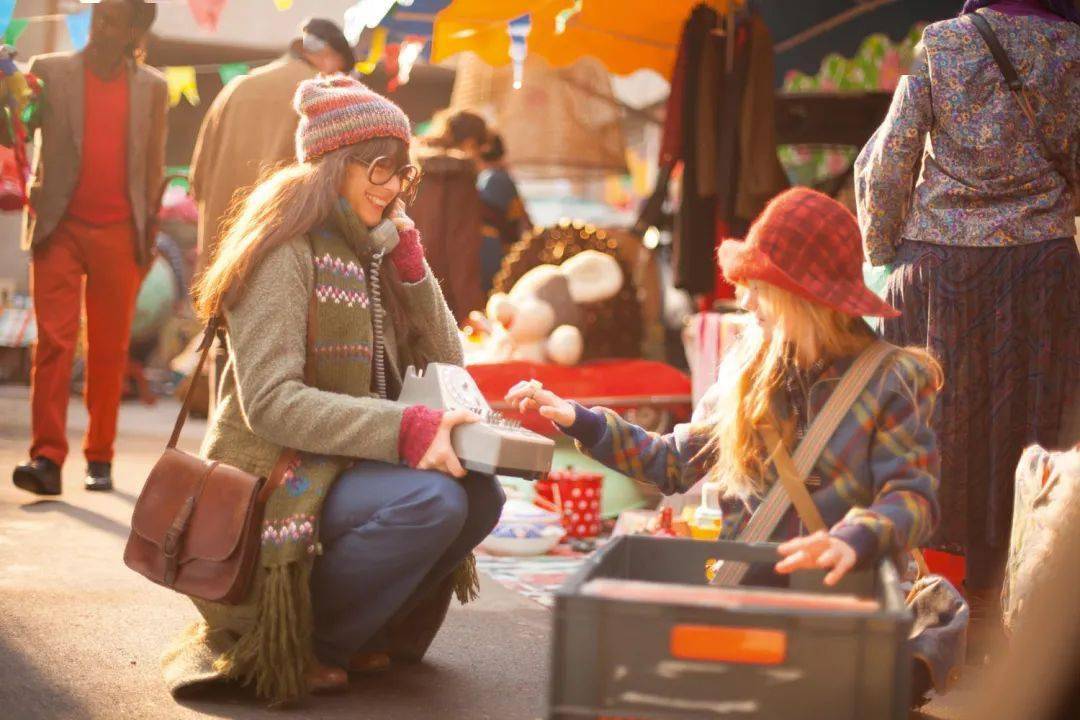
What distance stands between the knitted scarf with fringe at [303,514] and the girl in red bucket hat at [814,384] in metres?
0.65

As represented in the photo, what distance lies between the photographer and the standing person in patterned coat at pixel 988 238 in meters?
3.92

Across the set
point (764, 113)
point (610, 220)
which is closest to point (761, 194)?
point (764, 113)

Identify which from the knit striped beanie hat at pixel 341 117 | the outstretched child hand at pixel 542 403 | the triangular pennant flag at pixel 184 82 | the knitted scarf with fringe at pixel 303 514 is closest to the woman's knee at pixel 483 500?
the knitted scarf with fringe at pixel 303 514

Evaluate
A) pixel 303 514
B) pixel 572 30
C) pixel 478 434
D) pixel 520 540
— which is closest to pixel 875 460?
pixel 478 434

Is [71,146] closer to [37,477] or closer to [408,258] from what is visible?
[37,477]

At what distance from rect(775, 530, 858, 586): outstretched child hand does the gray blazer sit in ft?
14.5

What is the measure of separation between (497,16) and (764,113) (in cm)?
140

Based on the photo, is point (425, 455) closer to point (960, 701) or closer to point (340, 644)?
point (340, 644)

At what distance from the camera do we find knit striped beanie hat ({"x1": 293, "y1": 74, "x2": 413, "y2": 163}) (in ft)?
11.5

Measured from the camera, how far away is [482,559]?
5.37 meters

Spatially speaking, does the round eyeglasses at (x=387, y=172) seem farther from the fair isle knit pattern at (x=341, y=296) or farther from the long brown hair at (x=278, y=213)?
the fair isle knit pattern at (x=341, y=296)

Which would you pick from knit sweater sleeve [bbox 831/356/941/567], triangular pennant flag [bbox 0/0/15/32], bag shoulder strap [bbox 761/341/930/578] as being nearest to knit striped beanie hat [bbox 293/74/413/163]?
bag shoulder strap [bbox 761/341/930/578]

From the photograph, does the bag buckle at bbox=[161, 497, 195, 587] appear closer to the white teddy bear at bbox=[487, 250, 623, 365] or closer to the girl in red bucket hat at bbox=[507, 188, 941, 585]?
the girl in red bucket hat at bbox=[507, 188, 941, 585]

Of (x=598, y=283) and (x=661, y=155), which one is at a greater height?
(x=661, y=155)
